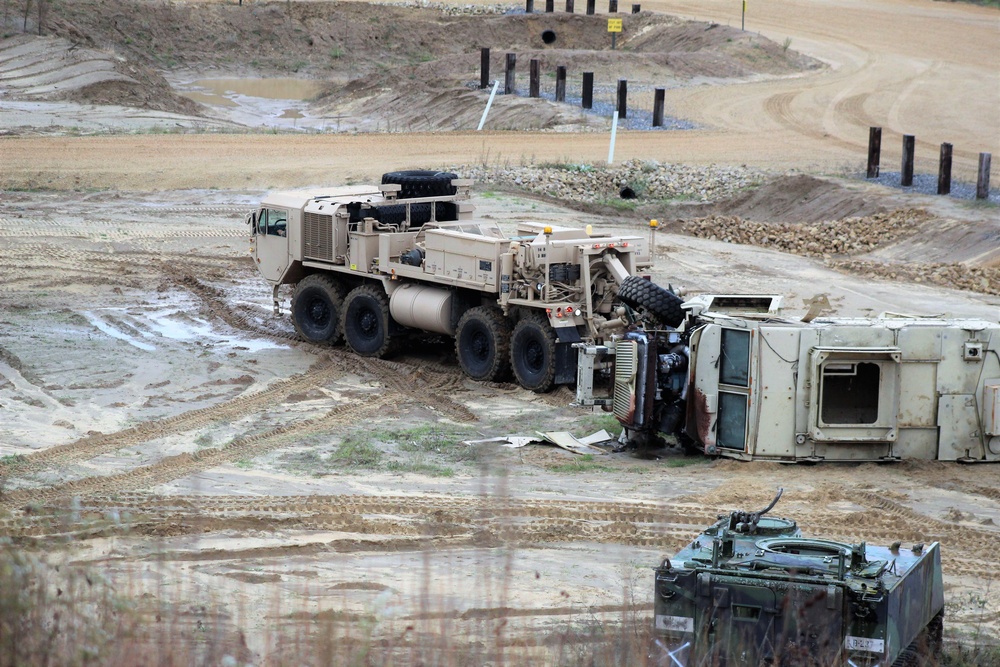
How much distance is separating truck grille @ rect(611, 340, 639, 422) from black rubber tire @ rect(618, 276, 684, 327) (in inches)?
35.5

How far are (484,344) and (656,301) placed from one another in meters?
3.23

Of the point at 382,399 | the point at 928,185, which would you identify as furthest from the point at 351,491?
the point at 928,185

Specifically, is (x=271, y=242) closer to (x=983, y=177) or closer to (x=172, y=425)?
(x=172, y=425)

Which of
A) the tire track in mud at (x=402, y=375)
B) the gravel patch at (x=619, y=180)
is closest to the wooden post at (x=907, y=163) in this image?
the gravel patch at (x=619, y=180)

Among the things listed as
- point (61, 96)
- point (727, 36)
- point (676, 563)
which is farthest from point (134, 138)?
point (676, 563)

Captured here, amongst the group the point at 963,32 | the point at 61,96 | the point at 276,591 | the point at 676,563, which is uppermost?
the point at 963,32

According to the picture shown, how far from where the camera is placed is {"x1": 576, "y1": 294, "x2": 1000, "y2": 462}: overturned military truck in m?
13.7

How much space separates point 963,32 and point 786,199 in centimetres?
2303

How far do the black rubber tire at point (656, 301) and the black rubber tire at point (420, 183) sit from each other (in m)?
4.74

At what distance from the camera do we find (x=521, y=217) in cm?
2794

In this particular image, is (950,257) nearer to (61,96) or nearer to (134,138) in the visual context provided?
(134,138)

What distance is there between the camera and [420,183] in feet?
63.8

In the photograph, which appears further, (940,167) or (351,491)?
(940,167)

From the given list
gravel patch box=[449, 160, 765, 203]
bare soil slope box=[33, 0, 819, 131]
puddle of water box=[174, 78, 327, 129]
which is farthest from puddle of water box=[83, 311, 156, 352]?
puddle of water box=[174, 78, 327, 129]
